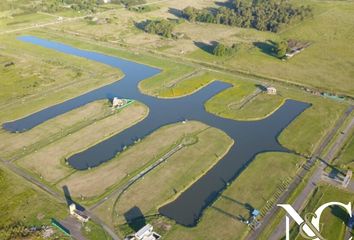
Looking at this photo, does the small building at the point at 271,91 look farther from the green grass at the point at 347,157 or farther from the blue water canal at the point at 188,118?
the green grass at the point at 347,157

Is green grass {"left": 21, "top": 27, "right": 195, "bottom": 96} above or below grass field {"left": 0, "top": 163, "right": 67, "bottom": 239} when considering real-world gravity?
above

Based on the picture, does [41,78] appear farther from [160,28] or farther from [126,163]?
[160,28]

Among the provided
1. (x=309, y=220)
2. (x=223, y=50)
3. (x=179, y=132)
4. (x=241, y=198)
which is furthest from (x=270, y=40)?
(x=309, y=220)

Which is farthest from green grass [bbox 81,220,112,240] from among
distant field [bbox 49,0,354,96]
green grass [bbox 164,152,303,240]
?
distant field [bbox 49,0,354,96]

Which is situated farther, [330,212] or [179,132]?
[179,132]

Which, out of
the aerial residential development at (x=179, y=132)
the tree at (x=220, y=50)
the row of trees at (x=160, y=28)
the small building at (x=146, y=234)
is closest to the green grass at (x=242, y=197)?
the aerial residential development at (x=179, y=132)

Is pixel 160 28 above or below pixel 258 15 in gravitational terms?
below

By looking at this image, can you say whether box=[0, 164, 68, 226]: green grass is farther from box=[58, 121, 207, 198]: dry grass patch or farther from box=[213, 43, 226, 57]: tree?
box=[213, 43, 226, 57]: tree
